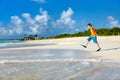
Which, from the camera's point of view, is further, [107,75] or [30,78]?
[107,75]

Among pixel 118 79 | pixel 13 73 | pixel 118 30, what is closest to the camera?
pixel 118 79

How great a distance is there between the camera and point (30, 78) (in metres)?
8.25

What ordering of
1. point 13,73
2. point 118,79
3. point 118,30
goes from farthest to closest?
point 118,30
point 13,73
point 118,79

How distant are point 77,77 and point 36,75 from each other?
1.22m

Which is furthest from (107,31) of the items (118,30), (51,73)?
(51,73)

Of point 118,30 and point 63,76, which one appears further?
point 118,30

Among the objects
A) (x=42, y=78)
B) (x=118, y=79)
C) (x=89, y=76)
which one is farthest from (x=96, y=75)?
(x=42, y=78)

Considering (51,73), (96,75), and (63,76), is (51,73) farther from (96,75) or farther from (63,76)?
(96,75)

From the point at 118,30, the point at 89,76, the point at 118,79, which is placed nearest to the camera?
the point at 118,79

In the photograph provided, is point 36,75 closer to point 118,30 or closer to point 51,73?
point 51,73

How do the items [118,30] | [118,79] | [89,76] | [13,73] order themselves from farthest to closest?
1. [118,30]
2. [13,73]
3. [89,76]
4. [118,79]

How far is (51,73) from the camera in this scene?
30.7 feet

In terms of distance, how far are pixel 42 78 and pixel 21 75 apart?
2.98 ft

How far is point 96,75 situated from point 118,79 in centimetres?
90
